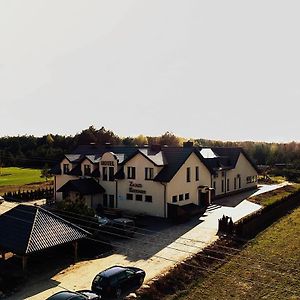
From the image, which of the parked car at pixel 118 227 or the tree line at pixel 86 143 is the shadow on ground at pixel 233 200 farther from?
the tree line at pixel 86 143

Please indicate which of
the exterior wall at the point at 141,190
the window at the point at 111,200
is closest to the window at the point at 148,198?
the exterior wall at the point at 141,190

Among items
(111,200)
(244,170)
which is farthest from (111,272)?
(244,170)

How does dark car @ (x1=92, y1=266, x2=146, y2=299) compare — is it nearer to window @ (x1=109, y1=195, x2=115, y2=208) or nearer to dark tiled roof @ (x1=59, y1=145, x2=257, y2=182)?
dark tiled roof @ (x1=59, y1=145, x2=257, y2=182)

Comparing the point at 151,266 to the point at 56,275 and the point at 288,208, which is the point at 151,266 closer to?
the point at 56,275

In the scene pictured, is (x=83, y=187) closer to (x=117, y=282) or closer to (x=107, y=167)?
(x=107, y=167)

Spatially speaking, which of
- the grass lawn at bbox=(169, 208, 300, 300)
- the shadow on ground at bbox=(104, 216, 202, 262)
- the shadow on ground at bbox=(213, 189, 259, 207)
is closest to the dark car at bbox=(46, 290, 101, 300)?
the grass lawn at bbox=(169, 208, 300, 300)

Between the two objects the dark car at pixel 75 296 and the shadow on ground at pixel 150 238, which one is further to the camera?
the shadow on ground at pixel 150 238

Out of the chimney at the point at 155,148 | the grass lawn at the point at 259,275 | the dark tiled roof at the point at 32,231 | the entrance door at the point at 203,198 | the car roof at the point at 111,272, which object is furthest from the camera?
the entrance door at the point at 203,198
